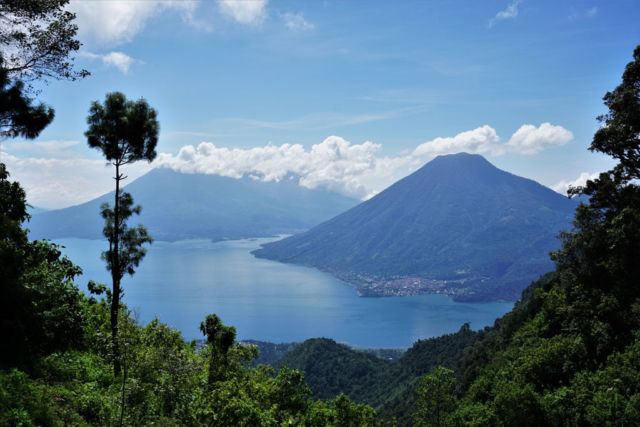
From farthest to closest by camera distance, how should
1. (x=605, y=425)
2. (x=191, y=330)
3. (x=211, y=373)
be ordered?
(x=191, y=330) < (x=605, y=425) < (x=211, y=373)

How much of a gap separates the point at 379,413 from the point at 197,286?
86097mm

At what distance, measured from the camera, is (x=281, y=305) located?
95500 millimetres

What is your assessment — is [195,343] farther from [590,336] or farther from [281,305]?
[281,305]

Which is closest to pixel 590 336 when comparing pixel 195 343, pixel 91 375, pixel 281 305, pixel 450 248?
pixel 195 343

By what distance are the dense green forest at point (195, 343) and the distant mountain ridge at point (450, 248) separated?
351 feet

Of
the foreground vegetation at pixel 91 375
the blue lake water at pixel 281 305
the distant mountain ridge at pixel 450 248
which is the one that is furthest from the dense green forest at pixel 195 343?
the distant mountain ridge at pixel 450 248

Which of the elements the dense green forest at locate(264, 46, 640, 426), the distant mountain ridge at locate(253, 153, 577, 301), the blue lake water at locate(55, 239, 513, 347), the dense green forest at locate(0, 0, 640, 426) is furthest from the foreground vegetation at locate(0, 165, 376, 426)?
the distant mountain ridge at locate(253, 153, 577, 301)

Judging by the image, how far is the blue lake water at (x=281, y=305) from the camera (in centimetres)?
7744

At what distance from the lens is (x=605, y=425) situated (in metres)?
8.55

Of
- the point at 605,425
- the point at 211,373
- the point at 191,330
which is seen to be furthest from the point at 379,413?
the point at 191,330

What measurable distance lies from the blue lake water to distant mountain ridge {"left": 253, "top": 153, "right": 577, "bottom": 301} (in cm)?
1431

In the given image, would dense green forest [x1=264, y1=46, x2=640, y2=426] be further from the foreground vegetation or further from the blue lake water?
the blue lake water

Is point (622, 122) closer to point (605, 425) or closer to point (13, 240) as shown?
point (605, 425)

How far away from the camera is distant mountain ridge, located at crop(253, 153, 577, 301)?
425ft
